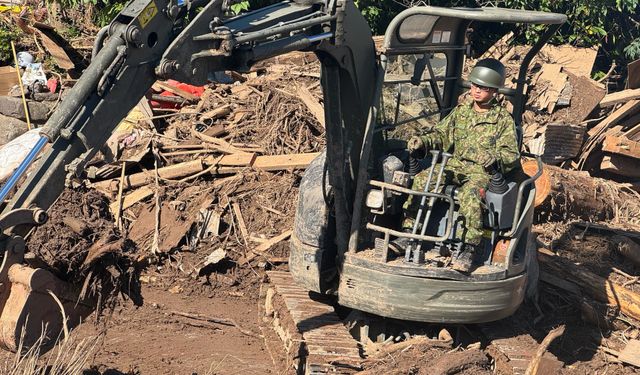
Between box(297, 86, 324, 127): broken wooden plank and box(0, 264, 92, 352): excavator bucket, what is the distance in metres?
6.44

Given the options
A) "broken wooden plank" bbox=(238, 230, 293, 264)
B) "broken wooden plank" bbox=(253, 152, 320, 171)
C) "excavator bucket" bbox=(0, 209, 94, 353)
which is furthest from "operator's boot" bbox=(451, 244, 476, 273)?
"broken wooden plank" bbox=(253, 152, 320, 171)

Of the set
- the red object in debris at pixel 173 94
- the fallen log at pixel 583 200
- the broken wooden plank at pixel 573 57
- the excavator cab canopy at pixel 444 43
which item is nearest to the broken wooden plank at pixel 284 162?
the red object in debris at pixel 173 94

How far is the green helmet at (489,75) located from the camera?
6988 millimetres

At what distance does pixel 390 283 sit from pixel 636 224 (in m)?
5.79

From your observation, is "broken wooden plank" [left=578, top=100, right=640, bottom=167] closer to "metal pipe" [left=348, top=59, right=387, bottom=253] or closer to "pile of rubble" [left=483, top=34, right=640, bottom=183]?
"pile of rubble" [left=483, top=34, right=640, bottom=183]

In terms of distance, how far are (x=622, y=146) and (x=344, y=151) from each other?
687 centimetres

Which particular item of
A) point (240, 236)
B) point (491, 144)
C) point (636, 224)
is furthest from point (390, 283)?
point (636, 224)

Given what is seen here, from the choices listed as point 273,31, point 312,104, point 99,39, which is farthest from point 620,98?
point 99,39

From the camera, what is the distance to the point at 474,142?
7023 millimetres

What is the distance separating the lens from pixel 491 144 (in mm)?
6980

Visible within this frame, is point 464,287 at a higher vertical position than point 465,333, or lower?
higher

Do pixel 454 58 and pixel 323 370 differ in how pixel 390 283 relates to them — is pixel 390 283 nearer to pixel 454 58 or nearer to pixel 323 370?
pixel 323 370

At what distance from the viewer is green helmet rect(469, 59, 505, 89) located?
699cm

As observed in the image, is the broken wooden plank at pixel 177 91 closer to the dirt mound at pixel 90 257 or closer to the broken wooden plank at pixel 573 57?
the broken wooden plank at pixel 573 57
